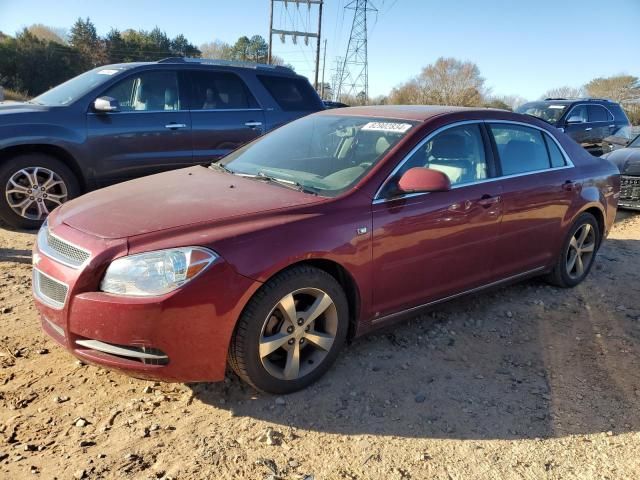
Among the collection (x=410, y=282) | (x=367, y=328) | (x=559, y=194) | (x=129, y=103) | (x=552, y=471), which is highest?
(x=129, y=103)

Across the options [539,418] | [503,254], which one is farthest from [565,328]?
[539,418]

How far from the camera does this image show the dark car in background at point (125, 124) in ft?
18.4

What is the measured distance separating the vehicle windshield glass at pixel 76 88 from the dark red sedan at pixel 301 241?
2746mm

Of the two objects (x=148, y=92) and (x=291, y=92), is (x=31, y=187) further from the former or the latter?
(x=291, y=92)

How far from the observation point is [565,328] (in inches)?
163

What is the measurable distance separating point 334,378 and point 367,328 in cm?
37

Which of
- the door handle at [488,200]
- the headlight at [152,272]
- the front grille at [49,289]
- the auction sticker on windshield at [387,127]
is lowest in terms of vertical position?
the front grille at [49,289]

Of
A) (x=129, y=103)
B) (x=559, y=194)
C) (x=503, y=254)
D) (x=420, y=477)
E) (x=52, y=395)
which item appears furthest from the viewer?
(x=129, y=103)

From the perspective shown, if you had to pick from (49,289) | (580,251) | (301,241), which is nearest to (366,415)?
(301,241)

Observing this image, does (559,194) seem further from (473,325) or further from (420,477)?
(420,477)

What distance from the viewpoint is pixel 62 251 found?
2.78 metres

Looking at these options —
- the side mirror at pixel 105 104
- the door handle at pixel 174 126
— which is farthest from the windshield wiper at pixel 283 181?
the door handle at pixel 174 126

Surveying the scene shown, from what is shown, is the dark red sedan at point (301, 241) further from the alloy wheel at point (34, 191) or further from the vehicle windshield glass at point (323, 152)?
the alloy wheel at point (34, 191)

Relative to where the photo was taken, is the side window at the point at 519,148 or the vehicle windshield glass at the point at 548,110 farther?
the vehicle windshield glass at the point at 548,110
